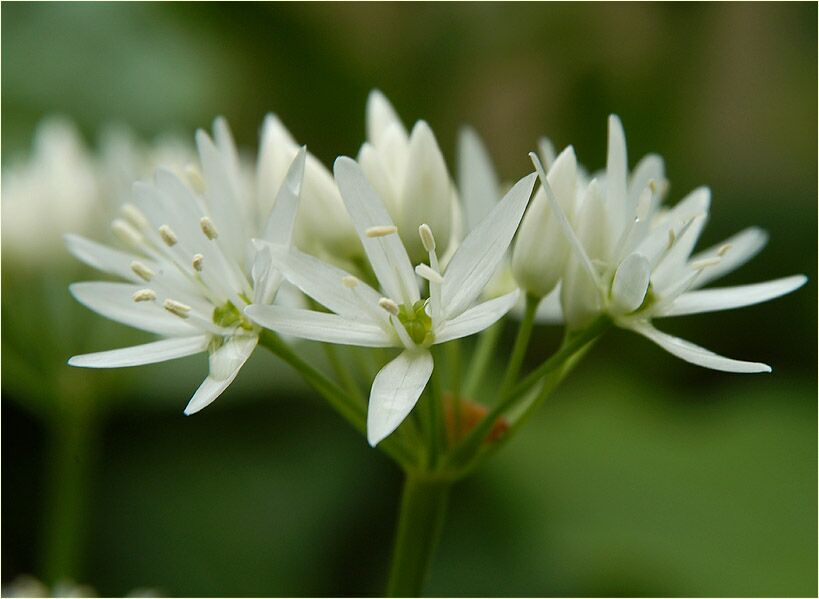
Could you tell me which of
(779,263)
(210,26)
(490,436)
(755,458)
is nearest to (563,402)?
(755,458)

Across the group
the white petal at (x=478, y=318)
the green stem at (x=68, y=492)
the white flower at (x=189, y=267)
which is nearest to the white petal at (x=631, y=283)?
the white petal at (x=478, y=318)

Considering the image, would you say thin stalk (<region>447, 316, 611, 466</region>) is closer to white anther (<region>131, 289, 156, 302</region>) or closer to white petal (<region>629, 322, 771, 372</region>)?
white petal (<region>629, 322, 771, 372</region>)

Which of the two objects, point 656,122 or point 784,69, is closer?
point 656,122

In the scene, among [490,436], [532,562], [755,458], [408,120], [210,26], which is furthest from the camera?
[210,26]

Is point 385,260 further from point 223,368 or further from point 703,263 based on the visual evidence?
point 703,263

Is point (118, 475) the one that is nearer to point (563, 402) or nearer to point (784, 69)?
point (563, 402)

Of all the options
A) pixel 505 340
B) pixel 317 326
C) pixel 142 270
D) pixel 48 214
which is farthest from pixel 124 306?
pixel 505 340

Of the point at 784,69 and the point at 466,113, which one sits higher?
the point at 784,69
